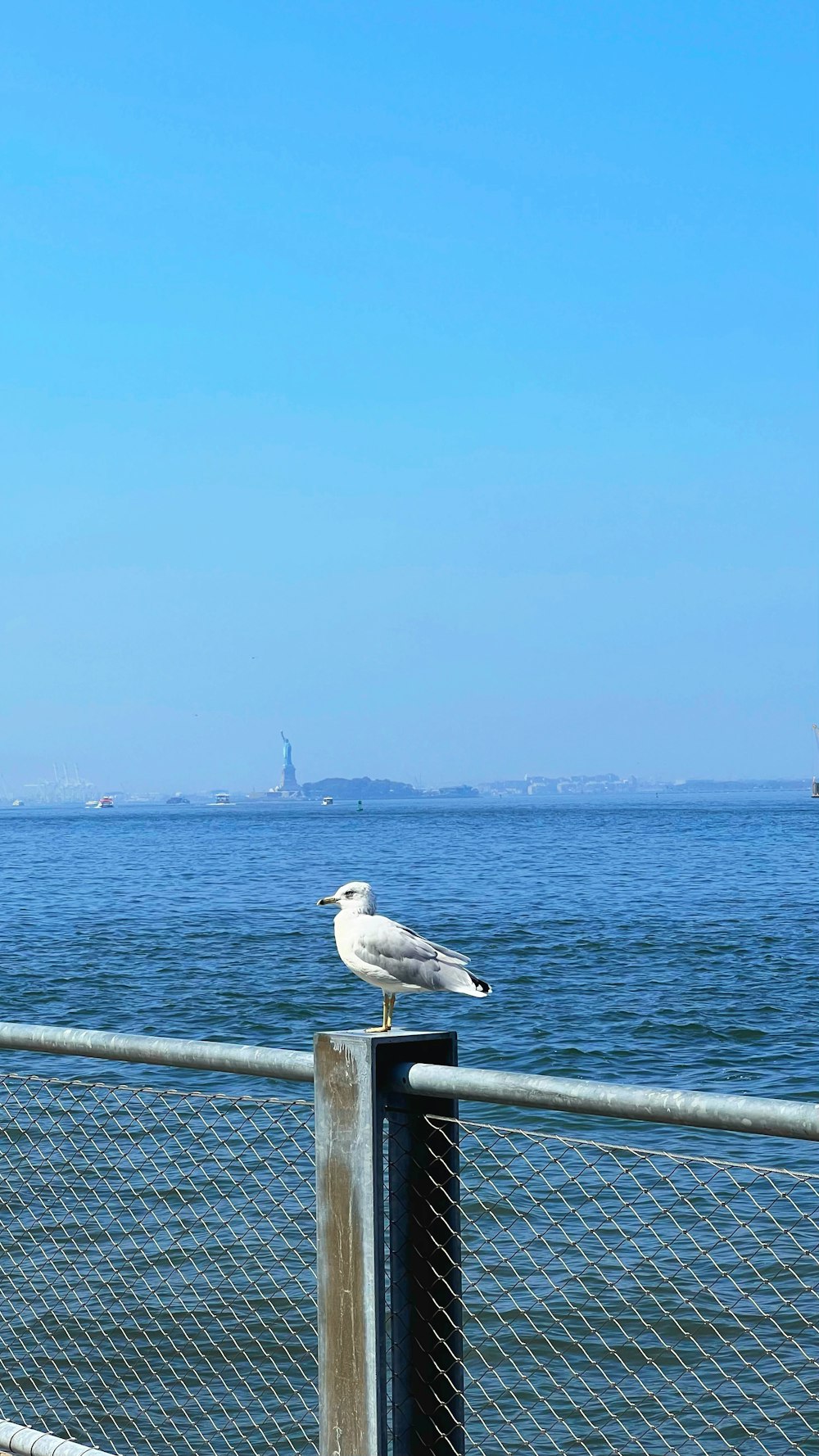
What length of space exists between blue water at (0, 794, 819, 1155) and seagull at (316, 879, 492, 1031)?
13.4m

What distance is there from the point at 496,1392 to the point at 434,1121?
6.59 m

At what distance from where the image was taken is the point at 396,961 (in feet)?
13.1

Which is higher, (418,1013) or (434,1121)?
(434,1121)

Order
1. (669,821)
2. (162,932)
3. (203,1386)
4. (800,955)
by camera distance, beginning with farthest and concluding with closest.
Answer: (669,821) → (162,932) → (800,955) → (203,1386)

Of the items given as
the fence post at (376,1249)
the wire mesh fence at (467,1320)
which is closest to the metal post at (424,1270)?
the fence post at (376,1249)

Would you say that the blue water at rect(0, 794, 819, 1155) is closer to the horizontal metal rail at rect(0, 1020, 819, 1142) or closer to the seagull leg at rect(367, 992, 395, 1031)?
the seagull leg at rect(367, 992, 395, 1031)

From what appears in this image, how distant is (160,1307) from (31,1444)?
6.76 m

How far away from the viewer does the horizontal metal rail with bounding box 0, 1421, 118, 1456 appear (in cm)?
377

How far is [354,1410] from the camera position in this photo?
3.31 meters

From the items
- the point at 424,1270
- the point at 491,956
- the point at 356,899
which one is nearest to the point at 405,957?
the point at 356,899

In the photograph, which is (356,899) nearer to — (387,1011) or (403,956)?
(403,956)

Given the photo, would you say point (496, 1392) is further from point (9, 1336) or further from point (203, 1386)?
point (9, 1336)

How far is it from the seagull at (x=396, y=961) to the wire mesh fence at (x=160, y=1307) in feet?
10.7

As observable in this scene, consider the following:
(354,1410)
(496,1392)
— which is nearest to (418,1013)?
(496,1392)
